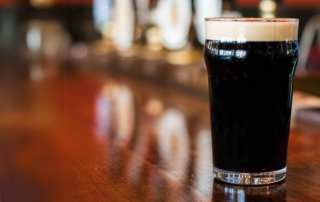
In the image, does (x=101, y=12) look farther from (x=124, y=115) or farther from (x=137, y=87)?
(x=124, y=115)

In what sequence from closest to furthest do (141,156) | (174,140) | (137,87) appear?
(141,156) < (174,140) < (137,87)

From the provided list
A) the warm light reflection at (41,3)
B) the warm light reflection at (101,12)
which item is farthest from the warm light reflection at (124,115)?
the warm light reflection at (41,3)

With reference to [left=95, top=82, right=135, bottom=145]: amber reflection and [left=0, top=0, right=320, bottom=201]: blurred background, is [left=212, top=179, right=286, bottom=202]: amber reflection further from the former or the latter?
[left=95, top=82, right=135, bottom=145]: amber reflection

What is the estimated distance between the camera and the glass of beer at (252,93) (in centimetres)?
64

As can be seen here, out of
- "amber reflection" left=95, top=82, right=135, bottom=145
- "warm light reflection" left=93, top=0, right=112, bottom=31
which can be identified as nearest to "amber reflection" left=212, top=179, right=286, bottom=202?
"amber reflection" left=95, top=82, right=135, bottom=145

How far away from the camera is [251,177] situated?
2.12 ft

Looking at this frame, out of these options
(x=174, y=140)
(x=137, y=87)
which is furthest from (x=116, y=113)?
(x=137, y=87)

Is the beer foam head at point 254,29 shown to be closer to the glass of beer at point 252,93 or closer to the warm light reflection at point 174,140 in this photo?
the glass of beer at point 252,93

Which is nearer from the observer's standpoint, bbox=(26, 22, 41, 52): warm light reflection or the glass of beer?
the glass of beer

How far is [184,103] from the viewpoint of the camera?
169cm

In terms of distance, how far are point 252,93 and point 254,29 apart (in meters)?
0.09

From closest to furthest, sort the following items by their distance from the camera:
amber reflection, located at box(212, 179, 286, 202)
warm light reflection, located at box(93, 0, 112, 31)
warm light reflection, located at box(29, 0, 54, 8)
→ amber reflection, located at box(212, 179, 286, 202) < warm light reflection, located at box(93, 0, 112, 31) < warm light reflection, located at box(29, 0, 54, 8)

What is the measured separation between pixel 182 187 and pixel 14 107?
3.05 metres

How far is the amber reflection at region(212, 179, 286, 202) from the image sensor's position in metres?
0.59
